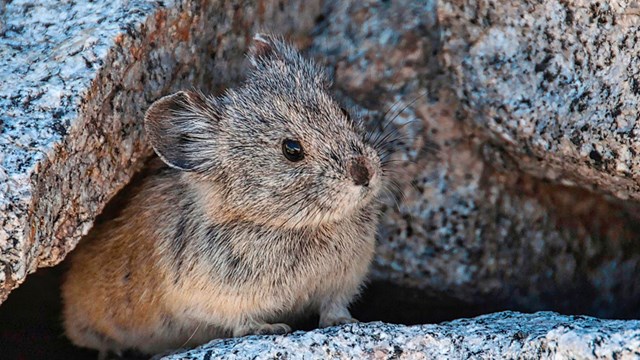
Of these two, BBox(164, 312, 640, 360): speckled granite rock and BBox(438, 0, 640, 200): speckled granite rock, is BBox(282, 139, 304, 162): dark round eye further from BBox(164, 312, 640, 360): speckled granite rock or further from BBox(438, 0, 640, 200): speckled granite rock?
BBox(438, 0, 640, 200): speckled granite rock

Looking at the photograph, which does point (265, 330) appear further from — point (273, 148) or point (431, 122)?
point (431, 122)

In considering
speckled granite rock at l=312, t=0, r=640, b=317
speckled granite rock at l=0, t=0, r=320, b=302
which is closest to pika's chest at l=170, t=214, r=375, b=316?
speckled granite rock at l=0, t=0, r=320, b=302

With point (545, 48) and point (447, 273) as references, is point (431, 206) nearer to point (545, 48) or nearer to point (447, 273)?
point (447, 273)

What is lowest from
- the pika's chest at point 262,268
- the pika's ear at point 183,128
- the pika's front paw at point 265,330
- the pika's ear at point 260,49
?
the pika's front paw at point 265,330

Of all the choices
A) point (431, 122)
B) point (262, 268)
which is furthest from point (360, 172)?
point (431, 122)

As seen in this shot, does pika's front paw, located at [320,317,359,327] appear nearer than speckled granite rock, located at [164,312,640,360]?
No

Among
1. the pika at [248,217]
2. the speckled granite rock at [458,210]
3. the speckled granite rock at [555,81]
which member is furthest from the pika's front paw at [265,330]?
the speckled granite rock at [555,81]

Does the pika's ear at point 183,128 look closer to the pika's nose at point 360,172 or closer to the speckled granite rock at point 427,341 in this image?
the pika's nose at point 360,172
